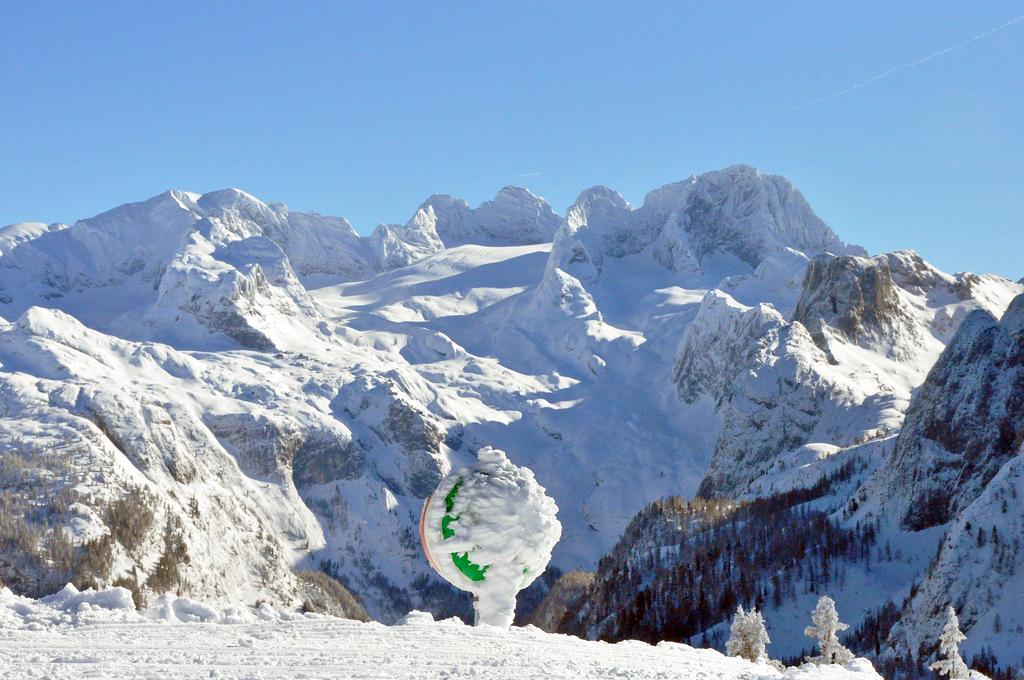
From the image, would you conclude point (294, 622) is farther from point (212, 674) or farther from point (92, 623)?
point (212, 674)

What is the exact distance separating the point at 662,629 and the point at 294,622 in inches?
5706

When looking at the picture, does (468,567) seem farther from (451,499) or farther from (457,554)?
(451,499)

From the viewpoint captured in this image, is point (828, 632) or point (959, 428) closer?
point (828, 632)

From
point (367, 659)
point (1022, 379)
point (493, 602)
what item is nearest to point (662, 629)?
point (1022, 379)

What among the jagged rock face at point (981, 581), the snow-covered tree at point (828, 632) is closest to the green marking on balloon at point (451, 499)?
the snow-covered tree at point (828, 632)

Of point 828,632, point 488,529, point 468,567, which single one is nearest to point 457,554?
point 468,567

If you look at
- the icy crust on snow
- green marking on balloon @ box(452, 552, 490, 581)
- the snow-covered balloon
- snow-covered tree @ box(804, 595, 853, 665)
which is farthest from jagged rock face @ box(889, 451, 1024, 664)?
the icy crust on snow

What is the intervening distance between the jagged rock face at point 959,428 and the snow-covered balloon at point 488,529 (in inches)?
5311

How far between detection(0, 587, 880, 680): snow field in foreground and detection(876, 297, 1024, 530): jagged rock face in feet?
458

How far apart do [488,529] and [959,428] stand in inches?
6082

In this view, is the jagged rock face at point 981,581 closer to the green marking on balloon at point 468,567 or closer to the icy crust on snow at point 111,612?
the green marking on balloon at point 468,567

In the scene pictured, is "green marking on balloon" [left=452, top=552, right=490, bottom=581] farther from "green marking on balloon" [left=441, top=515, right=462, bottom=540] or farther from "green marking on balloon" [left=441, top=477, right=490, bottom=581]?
"green marking on balloon" [left=441, top=515, right=462, bottom=540]

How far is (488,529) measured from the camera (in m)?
43.7

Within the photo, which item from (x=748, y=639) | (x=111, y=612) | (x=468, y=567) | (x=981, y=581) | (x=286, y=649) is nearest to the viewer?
(x=286, y=649)
